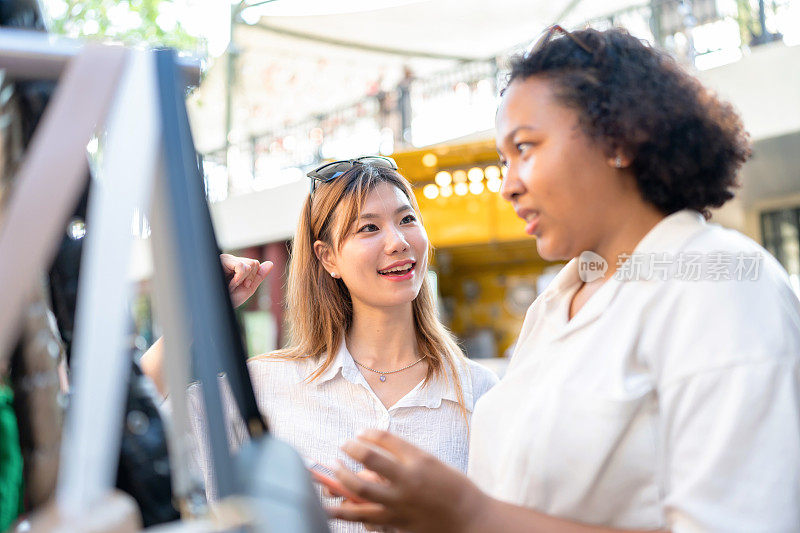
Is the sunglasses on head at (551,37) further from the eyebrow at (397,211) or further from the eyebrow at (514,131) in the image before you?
the eyebrow at (397,211)

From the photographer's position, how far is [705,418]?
98 centimetres

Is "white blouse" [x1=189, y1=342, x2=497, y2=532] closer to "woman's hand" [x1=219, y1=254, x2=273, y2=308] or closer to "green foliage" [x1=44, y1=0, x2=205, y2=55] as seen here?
"woman's hand" [x1=219, y1=254, x2=273, y2=308]

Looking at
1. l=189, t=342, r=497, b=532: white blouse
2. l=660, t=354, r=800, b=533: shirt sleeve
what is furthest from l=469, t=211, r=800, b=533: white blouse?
l=189, t=342, r=497, b=532: white blouse

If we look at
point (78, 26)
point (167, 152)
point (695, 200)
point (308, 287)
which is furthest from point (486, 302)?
point (167, 152)

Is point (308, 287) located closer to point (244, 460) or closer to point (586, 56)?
point (586, 56)

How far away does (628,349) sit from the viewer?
1085 mm

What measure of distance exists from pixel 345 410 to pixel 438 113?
8117mm

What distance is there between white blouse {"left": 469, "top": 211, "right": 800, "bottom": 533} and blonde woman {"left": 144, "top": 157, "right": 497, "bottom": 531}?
2.77 feet

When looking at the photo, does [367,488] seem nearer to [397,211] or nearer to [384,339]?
[384,339]

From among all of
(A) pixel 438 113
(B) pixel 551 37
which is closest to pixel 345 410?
(B) pixel 551 37

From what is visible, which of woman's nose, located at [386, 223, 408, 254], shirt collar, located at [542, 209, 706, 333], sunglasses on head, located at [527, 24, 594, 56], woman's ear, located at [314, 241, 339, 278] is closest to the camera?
shirt collar, located at [542, 209, 706, 333]

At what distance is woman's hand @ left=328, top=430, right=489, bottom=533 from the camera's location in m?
0.98

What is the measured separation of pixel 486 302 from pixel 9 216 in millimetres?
7523

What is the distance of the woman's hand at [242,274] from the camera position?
6.42 feet
